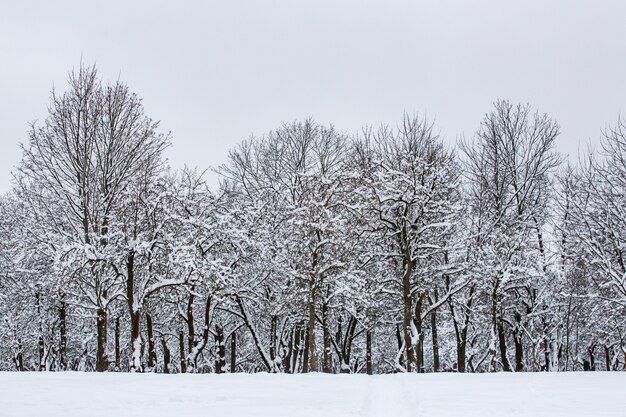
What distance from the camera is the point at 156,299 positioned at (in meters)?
25.8

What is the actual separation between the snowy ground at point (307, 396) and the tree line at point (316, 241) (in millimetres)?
5965

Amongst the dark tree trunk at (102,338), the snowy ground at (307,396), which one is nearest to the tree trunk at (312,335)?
the snowy ground at (307,396)

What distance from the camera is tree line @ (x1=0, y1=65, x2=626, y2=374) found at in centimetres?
1858

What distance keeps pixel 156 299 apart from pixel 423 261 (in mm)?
13553

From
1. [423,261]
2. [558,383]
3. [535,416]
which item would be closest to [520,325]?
[423,261]

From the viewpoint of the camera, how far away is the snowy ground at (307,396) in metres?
8.88

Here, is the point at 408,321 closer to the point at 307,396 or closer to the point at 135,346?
the point at 135,346

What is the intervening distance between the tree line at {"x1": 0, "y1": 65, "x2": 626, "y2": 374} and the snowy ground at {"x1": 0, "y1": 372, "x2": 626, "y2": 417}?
19.6 ft

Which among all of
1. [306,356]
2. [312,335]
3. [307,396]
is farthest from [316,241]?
[307,396]

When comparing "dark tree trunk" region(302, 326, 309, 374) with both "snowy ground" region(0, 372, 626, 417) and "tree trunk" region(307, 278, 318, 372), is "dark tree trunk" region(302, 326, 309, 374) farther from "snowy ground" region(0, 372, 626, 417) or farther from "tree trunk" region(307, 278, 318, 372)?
"snowy ground" region(0, 372, 626, 417)

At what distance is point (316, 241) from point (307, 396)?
11653 mm

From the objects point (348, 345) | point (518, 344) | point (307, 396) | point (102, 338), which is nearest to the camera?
point (307, 396)

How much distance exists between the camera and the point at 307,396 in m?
11.2

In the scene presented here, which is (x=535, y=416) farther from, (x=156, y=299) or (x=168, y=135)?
(x=156, y=299)
